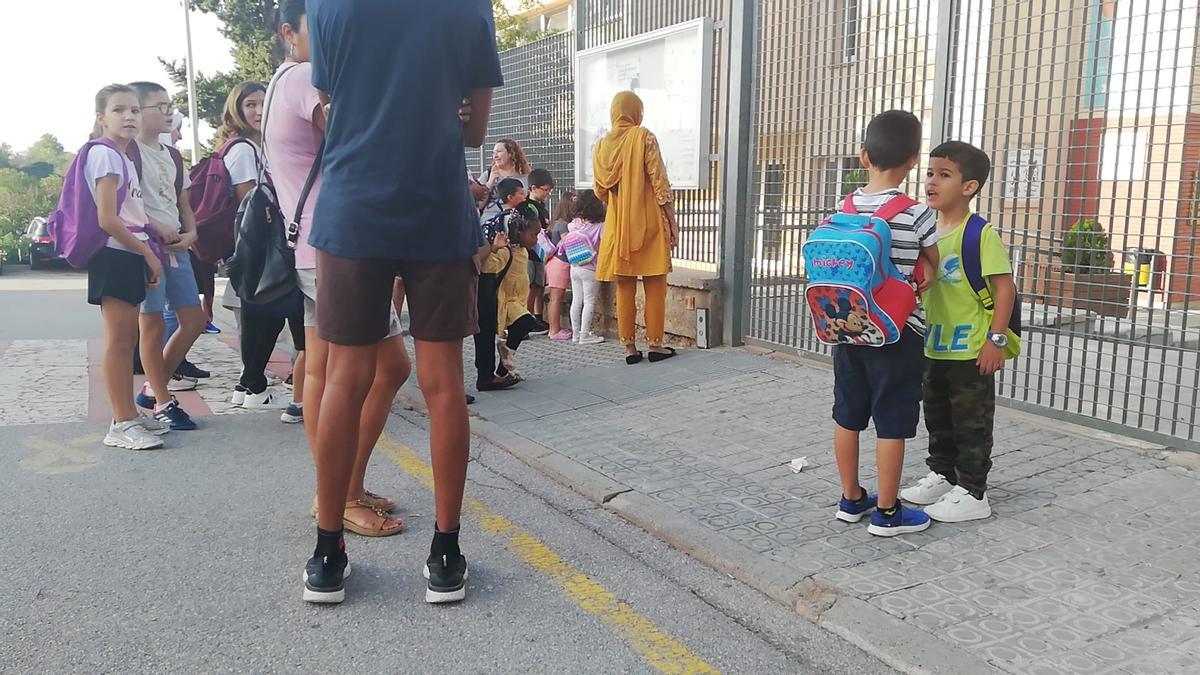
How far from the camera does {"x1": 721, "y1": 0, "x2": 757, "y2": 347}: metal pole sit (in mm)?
7250

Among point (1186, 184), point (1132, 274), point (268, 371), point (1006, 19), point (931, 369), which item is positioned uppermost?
point (1006, 19)

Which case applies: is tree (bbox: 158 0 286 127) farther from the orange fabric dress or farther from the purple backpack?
the purple backpack

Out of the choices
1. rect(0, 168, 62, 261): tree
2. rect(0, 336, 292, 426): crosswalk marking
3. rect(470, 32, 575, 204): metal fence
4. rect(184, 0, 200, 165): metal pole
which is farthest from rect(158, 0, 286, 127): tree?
rect(0, 336, 292, 426): crosswalk marking

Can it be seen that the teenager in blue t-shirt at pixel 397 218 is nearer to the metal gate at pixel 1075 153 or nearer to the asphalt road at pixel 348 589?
the asphalt road at pixel 348 589

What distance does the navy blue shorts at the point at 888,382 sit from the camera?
3479mm

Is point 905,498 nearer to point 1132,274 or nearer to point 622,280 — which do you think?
point 1132,274

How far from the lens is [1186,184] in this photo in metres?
4.50

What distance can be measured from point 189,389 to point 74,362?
1.85 metres

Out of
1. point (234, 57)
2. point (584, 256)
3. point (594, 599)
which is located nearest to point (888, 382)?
point (594, 599)

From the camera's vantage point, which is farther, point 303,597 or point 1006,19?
point 1006,19

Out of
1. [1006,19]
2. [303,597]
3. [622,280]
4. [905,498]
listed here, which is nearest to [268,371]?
[622,280]

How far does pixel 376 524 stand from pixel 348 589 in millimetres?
510

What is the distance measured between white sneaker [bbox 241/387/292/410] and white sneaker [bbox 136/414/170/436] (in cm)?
73

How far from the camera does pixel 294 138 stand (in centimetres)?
351
